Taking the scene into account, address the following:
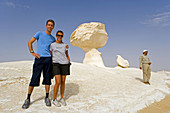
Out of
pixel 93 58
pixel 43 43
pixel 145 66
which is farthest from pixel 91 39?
pixel 43 43

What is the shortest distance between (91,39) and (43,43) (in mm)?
14680

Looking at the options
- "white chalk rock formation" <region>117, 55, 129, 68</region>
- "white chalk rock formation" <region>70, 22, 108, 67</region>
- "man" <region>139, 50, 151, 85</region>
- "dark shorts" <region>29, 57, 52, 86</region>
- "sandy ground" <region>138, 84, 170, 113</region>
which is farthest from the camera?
"white chalk rock formation" <region>117, 55, 129, 68</region>

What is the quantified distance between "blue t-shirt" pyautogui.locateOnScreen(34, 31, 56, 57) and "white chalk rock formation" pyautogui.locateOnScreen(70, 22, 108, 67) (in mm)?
14057

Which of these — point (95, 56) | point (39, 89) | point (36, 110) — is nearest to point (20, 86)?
point (39, 89)

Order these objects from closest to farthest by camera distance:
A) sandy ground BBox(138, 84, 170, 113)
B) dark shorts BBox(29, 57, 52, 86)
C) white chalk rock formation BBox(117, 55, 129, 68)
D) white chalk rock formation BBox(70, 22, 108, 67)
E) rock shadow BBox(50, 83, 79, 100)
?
dark shorts BBox(29, 57, 52, 86) < sandy ground BBox(138, 84, 170, 113) < rock shadow BBox(50, 83, 79, 100) < white chalk rock formation BBox(70, 22, 108, 67) < white chalk rock formation BBox(117, 55, 129, 68)

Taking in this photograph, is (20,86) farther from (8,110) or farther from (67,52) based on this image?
(67,52)

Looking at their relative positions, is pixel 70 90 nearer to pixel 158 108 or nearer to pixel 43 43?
pixel 43 43

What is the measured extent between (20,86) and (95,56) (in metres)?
13.7

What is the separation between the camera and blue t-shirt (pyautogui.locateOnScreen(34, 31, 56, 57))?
3.17 meters

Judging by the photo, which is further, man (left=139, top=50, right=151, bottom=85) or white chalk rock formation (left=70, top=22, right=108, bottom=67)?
white chalk rock formation (left=70, top=22, right=108, bottom=67)

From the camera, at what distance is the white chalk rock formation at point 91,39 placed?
1748 centimetres

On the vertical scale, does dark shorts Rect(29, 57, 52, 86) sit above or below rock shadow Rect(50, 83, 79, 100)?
above

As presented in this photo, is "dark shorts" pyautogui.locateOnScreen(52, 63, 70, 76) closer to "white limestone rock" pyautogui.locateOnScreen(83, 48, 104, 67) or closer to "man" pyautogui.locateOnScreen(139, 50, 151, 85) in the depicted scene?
"man" pyautogui.locateOnScreen(139, 50, 151, 85)

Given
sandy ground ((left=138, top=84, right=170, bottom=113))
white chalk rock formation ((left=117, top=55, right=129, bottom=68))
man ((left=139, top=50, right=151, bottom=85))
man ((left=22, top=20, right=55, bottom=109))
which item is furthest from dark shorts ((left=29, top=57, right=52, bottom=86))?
white chalk rock formation ((left=117, top=55, right=129, bottom=68))
